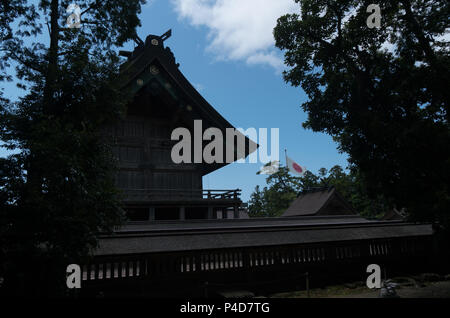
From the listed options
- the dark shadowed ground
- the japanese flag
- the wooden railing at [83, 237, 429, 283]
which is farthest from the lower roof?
the japanese flag

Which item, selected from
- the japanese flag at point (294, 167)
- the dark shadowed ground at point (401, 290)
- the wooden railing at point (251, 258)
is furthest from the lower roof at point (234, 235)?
the japanese flag at point (294, 167)

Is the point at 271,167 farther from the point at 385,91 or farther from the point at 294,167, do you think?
the point at 385,91

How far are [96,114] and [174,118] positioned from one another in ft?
28.8

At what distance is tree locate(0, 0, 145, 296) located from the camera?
5426mm

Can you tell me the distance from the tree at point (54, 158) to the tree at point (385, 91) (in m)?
6.14

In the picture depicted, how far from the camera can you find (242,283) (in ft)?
28.1

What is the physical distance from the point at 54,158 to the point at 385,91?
8286 millimetres

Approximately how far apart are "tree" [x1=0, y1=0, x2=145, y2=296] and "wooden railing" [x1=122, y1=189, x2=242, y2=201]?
7498mm

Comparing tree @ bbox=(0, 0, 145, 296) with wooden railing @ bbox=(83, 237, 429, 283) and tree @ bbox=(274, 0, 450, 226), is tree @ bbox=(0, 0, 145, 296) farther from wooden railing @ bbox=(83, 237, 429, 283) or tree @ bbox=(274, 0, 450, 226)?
tree @ bbox=(274, 0, 450, 226)

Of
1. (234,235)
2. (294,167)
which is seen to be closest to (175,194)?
(234,235)

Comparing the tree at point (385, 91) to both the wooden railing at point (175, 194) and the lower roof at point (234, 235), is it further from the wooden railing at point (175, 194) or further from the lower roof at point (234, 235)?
the wooden railing at point (175, 194)

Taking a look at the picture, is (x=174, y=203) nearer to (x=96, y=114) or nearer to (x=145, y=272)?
(x=145, y=272)

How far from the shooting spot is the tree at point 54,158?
543cm
